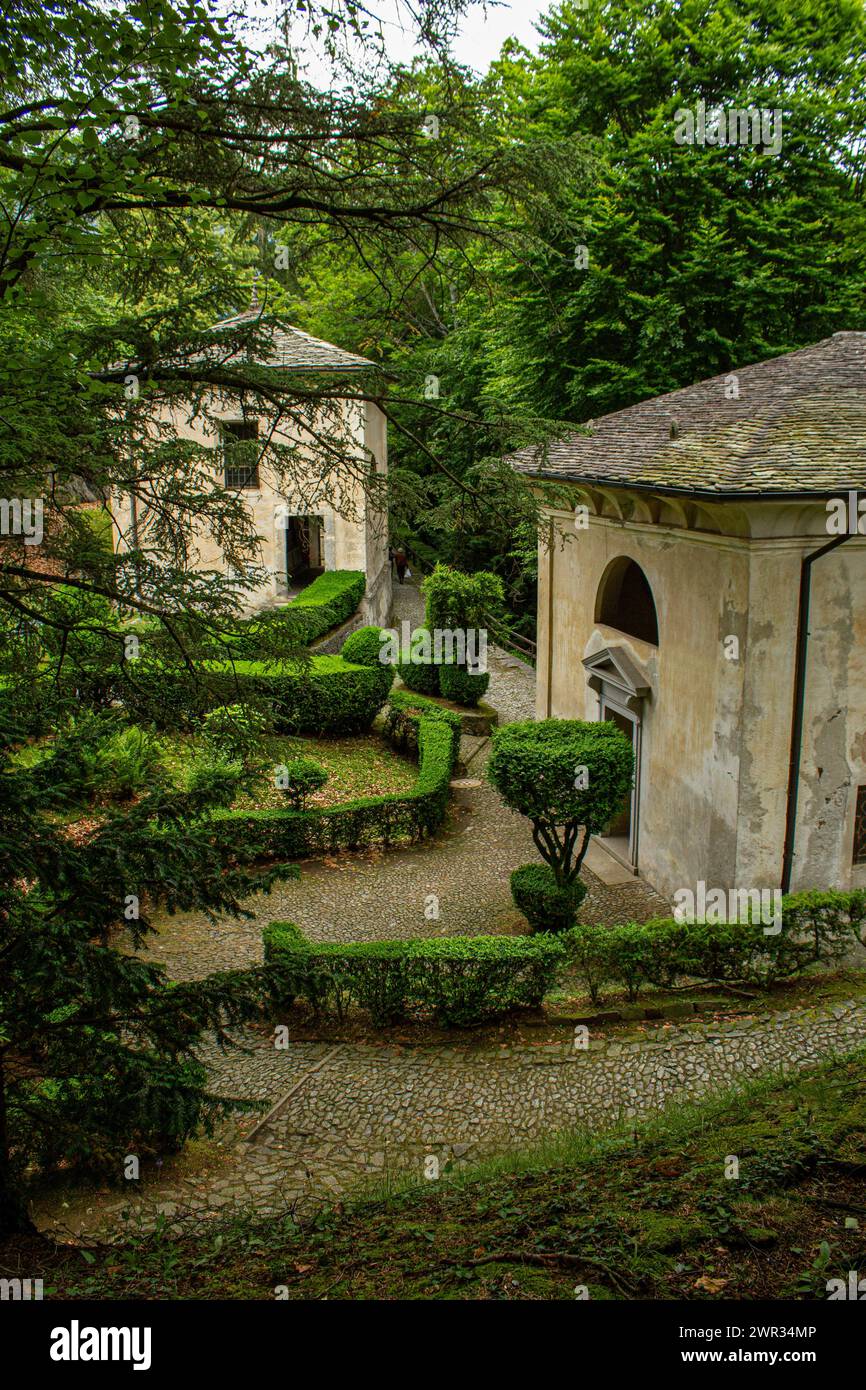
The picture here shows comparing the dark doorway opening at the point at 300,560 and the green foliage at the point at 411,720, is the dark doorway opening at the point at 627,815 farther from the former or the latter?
the dark doorway opening at the point at 300,560

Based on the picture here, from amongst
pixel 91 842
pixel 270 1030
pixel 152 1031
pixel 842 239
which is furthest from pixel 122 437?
pixel 842 239

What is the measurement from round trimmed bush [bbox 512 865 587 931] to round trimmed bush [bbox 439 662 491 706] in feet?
35.8

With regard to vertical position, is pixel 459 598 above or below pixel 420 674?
above

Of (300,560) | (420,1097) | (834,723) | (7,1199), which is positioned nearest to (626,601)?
(834,723)

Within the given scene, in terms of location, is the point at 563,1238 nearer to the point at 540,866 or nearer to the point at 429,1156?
the point at 429,1156

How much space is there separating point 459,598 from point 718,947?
12986mm

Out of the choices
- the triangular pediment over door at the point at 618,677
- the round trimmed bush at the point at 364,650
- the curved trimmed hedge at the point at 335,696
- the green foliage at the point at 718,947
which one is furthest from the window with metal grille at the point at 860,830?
the round trimmed bush at the point at 364,650

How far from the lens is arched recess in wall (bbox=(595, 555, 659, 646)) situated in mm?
14508

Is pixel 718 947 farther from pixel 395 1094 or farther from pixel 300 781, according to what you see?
pixel 300 781

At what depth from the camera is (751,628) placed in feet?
35.9

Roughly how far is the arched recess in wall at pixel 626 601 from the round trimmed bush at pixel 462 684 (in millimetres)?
7763

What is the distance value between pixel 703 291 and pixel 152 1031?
818 inches

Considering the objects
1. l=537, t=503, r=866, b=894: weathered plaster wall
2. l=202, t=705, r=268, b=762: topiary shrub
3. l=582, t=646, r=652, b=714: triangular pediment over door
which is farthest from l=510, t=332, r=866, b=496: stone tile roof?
l=202, t=705, r=268, b=762: topiary shrub

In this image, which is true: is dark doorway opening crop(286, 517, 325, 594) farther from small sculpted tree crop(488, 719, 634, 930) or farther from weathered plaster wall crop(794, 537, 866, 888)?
weathered plaster wall crop(794, 537, 866, 888)
